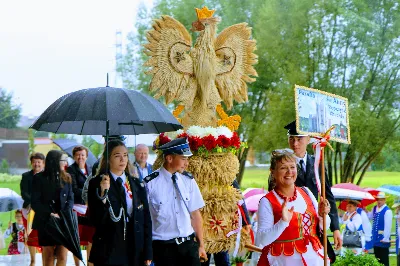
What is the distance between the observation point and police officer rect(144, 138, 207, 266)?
7.00 metres

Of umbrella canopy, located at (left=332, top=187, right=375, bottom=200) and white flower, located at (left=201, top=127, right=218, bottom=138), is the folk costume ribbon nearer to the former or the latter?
white flower, located at (left=201, top=127, right=218, bottom=138)

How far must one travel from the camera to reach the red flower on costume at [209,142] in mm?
8773

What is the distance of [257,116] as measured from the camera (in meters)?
30.5

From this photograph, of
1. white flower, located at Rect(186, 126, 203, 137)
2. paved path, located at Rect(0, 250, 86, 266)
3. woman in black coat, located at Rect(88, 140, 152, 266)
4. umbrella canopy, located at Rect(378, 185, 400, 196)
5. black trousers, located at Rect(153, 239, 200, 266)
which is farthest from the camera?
umbrella canopy, located at Rect(378, 185, 400, 196)

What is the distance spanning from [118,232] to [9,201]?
17.8 feet

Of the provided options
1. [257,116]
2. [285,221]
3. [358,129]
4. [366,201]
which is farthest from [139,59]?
[285,221]

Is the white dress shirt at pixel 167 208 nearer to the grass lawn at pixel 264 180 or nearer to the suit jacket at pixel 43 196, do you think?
the suit jacket at pixel 43 196

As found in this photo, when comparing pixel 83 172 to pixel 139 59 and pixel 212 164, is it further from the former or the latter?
pixel 139 59

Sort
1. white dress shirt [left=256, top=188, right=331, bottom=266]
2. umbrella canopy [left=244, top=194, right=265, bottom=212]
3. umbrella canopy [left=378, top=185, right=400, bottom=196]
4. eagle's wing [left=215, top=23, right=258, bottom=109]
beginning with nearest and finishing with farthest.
→ white dress shirt [left=256, top=188, right=331, bottom=266]
eagle's wing [left=215, top=23, right=258, bottom=109]
umbrella canopy [left=244, top=194, right=265, bottom=212]
umbrella canopy [left=378, top=185, right=400, bottom=196]

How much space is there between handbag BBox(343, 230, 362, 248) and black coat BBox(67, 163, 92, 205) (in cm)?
460

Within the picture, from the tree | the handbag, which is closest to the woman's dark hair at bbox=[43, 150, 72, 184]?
the handbag

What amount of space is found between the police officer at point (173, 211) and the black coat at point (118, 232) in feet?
1.01

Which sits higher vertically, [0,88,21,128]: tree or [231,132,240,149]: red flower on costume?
[0,88,21,128]: tree

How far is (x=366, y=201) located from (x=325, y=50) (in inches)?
443
